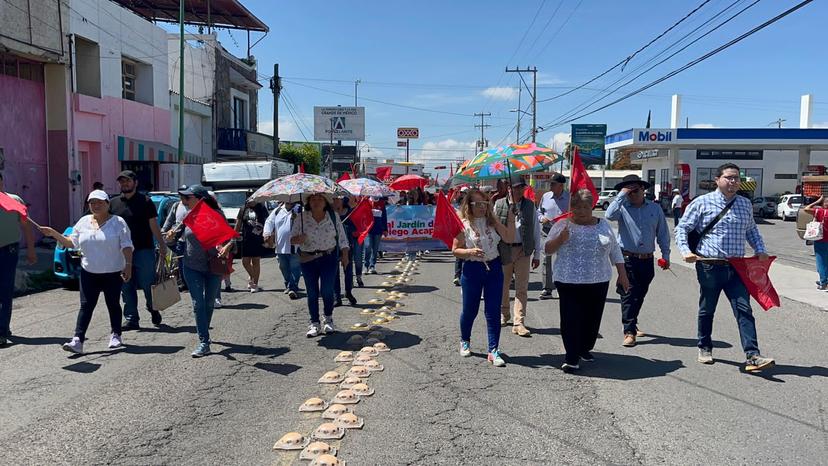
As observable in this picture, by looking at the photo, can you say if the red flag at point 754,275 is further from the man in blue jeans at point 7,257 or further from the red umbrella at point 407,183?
the red umbrella at point 407,183

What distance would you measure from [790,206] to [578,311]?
38547 millimetres

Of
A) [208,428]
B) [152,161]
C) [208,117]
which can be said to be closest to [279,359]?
[208,428]

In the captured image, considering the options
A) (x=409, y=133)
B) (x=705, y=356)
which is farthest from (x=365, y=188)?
(x=409, y=133)

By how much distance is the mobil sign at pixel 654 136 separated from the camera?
44.4m

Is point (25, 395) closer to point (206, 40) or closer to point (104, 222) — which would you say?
point (104, 222)

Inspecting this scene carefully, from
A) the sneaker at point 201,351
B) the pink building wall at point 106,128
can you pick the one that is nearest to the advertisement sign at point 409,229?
the sneaker at point 201,351

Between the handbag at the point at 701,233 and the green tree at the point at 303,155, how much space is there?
4721 cm

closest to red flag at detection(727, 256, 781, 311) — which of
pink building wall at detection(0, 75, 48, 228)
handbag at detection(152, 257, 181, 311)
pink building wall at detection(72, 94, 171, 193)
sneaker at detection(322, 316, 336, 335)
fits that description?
sneaker at detection(322, 316, 336, 335)

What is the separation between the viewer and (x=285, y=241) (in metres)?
10.0

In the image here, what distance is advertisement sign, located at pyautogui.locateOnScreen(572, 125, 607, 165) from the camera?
196 ft

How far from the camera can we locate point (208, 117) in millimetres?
33031

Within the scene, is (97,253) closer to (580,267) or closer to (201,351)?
(201,351)

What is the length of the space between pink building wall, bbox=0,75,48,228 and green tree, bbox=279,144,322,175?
32897 mm

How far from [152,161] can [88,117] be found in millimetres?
3712
